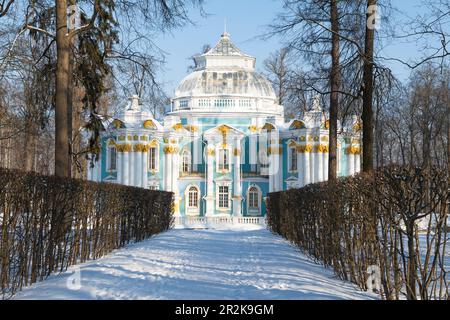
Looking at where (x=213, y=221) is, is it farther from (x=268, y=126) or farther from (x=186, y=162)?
(x=268, y=126)

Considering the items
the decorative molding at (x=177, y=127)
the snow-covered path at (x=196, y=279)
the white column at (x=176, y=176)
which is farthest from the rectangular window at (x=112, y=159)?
the snow-covered path at (x=196, y=279)

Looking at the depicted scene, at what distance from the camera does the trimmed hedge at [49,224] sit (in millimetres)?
8703

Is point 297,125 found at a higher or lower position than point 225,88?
lower

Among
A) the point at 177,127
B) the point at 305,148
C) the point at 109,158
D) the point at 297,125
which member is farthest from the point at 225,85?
the point at 109,158

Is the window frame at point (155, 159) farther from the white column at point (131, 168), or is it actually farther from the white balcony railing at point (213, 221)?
the white balcony railing at point (213, 221)

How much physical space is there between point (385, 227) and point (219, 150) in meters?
36.8

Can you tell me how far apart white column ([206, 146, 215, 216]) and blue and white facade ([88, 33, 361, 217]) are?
7cm

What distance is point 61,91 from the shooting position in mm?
14453

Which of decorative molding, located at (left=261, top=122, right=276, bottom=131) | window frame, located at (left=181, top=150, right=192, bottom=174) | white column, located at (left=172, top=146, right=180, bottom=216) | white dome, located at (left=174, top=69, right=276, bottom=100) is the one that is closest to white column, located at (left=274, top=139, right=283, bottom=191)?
decorative molding, located at (left=261, top=122, right=276, bottom=131)

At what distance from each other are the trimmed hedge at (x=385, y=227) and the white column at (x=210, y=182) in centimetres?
2947

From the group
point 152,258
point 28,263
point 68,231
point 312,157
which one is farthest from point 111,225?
point 312,157

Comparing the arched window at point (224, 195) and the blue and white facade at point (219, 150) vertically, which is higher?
the blue and white facade at point (219, 150)
